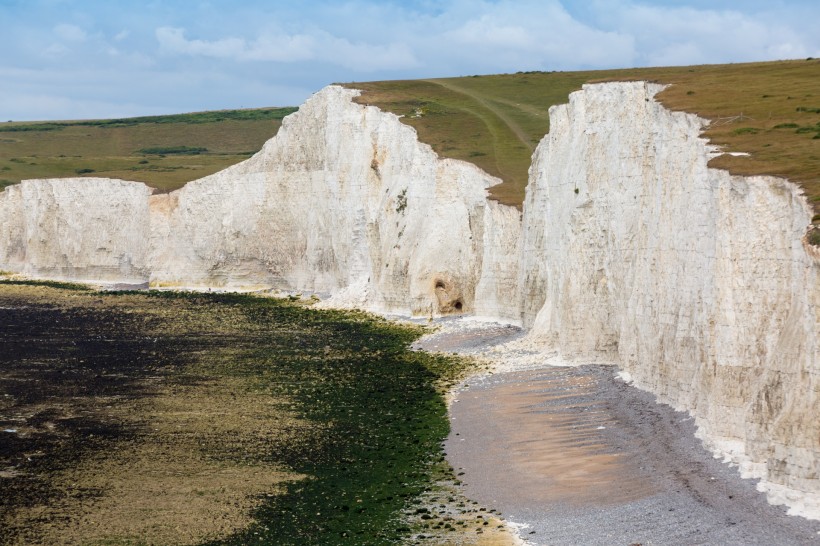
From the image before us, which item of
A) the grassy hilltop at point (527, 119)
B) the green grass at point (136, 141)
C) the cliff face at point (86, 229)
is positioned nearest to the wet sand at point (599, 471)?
the grassy hilltop at point (527, 119)

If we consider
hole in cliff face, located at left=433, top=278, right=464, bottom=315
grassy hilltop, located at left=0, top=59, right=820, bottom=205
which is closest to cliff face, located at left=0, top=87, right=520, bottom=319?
hole in cliff face, located at left=433, top=278, right=464, bottom=315

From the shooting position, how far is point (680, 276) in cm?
3141

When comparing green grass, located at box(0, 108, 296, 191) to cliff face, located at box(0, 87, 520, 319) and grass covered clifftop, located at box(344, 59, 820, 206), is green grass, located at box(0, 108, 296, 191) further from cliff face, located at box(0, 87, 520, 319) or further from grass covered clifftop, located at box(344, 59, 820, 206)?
grass covered clifftop, located at box(344, 59, 820, 206)

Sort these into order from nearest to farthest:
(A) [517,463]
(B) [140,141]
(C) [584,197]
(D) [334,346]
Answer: (A) [517,463]
(C) [584,197]
(D) [334,346]
(B) [140,141]

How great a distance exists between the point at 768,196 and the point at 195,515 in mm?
13981

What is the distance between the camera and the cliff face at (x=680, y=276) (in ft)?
72.6

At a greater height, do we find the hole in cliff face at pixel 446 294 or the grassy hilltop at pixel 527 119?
the grassy hilltop at pixel 527 119

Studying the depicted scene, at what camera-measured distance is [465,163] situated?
202 feet

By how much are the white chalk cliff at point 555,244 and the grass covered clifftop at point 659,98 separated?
3.38ft

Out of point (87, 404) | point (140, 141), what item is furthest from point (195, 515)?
point (140, 141)

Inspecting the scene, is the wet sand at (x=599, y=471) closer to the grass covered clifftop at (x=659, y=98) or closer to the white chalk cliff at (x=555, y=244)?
the white chalk cliff at (x=555, y=244)

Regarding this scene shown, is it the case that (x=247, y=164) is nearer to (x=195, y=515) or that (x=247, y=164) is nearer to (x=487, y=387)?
(x=487, y=387)

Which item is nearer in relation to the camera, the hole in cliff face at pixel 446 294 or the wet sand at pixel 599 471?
the wet sand at pixel 599 471

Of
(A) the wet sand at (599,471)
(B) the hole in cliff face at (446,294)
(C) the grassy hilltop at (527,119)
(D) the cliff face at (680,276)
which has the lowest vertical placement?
(A) the wet sand at (599,471)
